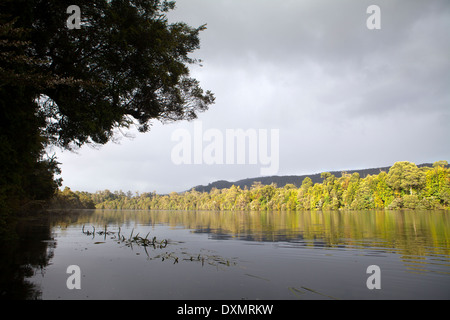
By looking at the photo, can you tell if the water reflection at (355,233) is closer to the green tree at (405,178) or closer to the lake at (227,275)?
the lake at (227,275)

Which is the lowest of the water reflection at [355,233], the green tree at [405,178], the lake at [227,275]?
the water reflection at [355,233]

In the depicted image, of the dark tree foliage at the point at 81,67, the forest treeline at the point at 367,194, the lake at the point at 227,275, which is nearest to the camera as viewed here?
the lake at the point at 227,275

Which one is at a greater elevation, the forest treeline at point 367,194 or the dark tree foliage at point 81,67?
the dark tree foliage at point 81,67

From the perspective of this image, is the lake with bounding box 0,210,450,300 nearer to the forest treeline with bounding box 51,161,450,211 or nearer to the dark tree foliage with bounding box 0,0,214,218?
the dark tree foliage with bounding box 0,0,214,218

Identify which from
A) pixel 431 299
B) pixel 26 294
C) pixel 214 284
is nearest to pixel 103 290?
pixel 26 294

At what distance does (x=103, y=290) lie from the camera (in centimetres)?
648

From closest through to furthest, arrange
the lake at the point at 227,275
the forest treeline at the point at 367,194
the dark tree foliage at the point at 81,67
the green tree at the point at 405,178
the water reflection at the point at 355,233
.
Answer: the lake at the point at 227,275, the dark tree foliage at the point at 81,67, the water reflection at the point at 355,233, the forest treeline at the point at 367,194, the green tree at the point at 405,178

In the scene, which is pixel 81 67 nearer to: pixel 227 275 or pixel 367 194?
pixel 227 275

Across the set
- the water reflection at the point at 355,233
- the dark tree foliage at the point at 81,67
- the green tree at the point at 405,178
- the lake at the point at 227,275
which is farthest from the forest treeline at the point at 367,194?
the lake at the point at 227,275

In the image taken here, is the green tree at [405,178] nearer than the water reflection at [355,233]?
No

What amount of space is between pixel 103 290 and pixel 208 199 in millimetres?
178255

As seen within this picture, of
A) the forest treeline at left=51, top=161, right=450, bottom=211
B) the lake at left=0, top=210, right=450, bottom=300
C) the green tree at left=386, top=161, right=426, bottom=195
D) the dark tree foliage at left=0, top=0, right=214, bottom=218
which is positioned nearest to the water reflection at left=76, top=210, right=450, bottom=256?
the lake at left=0, top=210, right=450, bottom=300

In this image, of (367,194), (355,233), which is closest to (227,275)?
(355,233)
